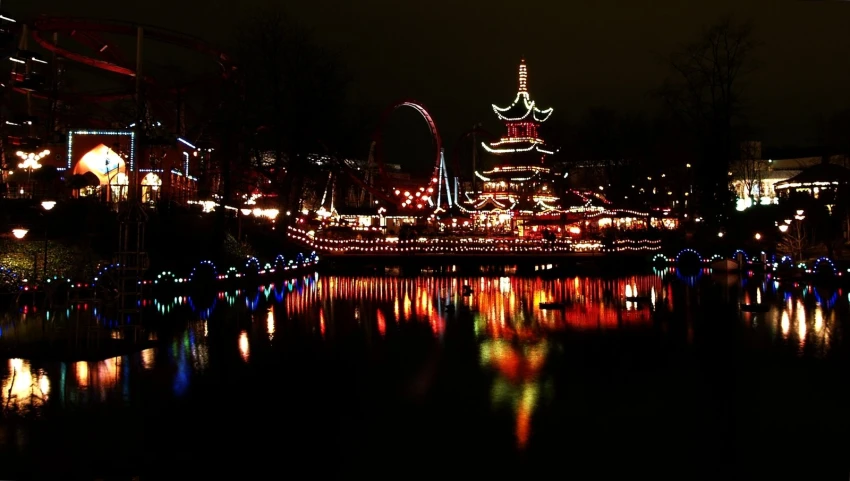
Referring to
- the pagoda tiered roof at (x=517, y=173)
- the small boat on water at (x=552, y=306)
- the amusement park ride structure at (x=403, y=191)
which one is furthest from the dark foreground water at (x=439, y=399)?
the pagoda tiered roof at (x=517, y=173)

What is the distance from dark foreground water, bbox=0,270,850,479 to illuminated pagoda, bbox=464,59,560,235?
4443 centimetres

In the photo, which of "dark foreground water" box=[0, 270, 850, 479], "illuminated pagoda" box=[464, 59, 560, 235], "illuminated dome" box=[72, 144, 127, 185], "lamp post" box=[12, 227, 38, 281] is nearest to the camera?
"dark foreground water" box=[0, 270, 850, 479]

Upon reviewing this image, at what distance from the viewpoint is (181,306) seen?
20.9 m

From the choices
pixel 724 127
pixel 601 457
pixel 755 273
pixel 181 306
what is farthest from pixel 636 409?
pixel 724 127

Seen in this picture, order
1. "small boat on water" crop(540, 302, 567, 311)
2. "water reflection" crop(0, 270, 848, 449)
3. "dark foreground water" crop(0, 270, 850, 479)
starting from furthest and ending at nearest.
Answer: "small boat on water" crop(540, 302, 567, 311) < "water reflection" crop(0, 270, 848, 449) < "dark foreground water" crop(0, 270, 850, 479)

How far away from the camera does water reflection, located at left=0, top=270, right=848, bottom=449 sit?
11.3 metres

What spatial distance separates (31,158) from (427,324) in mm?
23170

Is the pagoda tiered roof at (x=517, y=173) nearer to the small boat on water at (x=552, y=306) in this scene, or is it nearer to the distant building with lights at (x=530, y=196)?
the distant building with lights at (x=530, y=196)

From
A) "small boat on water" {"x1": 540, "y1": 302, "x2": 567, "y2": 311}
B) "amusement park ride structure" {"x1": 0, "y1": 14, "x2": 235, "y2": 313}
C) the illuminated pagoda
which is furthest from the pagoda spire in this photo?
"small boat on water" {"x1": 540, "y1": 302, "x2": 567, "y2": 311}

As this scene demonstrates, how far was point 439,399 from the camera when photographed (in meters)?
10.6

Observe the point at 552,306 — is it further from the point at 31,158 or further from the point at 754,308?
the point at 31,158

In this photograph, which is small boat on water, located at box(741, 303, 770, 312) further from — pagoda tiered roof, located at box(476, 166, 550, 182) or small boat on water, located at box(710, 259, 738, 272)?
pagoda tiered roof, located at box(476, 166, 550, 182)

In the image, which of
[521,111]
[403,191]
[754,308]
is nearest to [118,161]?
[754,308]

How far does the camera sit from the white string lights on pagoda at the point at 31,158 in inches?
1298
